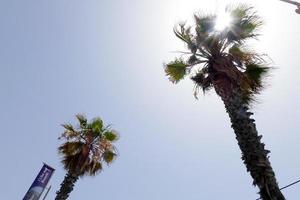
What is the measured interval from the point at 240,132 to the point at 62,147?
13.3m

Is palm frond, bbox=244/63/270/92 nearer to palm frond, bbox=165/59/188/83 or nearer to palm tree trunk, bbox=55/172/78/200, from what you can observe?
palm frond, bbox=165/59/188/83

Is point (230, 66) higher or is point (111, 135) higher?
point (111, 135)

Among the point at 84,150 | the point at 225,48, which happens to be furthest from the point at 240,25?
the point at 84,150

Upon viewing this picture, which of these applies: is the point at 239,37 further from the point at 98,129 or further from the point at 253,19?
the point at 98,129

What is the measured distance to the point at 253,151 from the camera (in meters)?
9.27

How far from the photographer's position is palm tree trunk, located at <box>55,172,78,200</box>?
18109 mm

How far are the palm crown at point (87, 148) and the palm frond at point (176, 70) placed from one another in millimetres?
8001

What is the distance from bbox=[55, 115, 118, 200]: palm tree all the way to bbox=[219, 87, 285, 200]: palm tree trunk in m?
11.0

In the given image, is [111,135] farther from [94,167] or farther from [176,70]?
[176,70]

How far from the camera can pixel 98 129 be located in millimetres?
22234

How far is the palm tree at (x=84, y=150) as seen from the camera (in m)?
19.2

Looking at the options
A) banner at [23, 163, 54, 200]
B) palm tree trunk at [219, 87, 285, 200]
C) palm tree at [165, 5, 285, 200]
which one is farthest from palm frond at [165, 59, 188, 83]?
banner at [23, 163, 54, 200]

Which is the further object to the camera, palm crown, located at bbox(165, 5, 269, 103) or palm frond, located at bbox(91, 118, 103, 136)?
palm frond, located at bbox(91, 118, 103, 136)

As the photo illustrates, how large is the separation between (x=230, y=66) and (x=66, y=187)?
10.8 m
